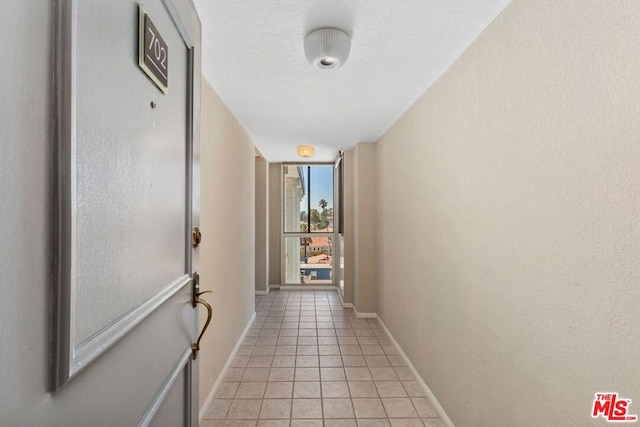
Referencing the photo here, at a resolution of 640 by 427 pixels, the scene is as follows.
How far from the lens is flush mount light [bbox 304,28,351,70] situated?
1.44 m

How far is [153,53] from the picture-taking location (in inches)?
28.0

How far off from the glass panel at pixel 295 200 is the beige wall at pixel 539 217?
3628 millimetres

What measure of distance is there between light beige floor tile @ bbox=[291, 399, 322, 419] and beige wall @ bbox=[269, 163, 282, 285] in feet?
11.1

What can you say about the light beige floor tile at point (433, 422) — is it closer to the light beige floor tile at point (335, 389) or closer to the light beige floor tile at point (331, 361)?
the light beige floor tile at point (335, 389)

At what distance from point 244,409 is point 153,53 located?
2181 millimetres

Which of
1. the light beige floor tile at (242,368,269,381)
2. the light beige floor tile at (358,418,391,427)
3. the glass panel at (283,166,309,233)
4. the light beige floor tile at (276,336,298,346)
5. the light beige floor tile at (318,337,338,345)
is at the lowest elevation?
the light beige floor tile at (358,418,391,427)

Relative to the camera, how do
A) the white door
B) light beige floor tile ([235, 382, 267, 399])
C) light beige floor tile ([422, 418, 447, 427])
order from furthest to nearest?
light beige floor tile ([235, 382, 267, 399]), light beige floor tile ([422, 418, 447, 427]), the white door

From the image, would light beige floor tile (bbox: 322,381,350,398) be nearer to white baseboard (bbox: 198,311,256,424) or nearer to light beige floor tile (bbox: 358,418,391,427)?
light beige floor tile (bbox: 358,418,391,427)

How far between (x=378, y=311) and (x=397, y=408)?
1.69 meters

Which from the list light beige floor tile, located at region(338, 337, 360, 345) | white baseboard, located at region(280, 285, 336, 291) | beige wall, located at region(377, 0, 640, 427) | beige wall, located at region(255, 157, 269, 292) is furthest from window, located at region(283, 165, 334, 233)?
beige wall, located at region(377, 0, 640, 427)

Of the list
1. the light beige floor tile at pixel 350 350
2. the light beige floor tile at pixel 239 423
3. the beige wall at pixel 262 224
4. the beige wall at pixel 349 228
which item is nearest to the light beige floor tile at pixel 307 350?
the light beige floor tile at pixel 350 350

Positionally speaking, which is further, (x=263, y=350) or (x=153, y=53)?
(x=263, y=350)

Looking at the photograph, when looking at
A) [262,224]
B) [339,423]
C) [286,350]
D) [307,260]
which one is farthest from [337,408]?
[307,260]

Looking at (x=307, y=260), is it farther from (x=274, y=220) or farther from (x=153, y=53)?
(x=153, y=53)
